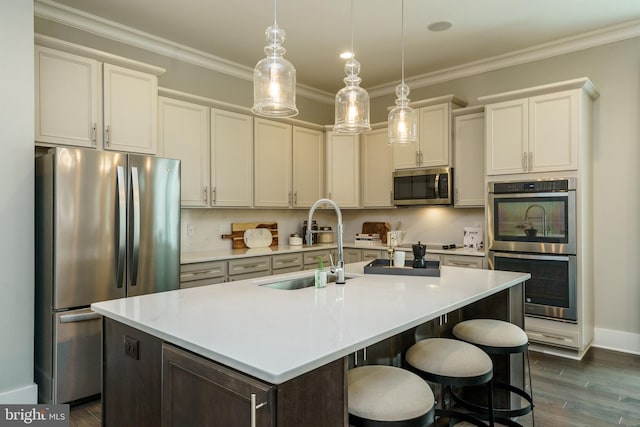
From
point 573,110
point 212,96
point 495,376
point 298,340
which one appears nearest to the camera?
point 298,340

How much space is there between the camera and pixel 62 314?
2.64 metres

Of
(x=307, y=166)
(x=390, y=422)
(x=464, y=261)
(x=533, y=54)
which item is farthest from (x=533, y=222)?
(x=390, y=422)

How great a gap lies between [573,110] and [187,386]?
12.2 feet

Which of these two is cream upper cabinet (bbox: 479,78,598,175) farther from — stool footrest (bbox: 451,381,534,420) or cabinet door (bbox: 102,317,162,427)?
cabinet door (bbox: 102,317,162,427)

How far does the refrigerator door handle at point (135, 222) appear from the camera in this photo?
9.60ft

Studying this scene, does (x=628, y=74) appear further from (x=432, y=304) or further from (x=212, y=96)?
(x=212, y=96)

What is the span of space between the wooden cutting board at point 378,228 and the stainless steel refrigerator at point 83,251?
310cm

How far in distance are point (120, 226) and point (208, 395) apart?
6.48 feet

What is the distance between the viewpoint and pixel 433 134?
4555 mm

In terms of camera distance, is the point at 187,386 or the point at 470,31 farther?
the point at 470,31

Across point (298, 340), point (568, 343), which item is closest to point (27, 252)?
point (298, 340)

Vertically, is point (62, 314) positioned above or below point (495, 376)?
above

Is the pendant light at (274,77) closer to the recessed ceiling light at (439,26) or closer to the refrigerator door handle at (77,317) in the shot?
the refrigerator door handle at (77,317)

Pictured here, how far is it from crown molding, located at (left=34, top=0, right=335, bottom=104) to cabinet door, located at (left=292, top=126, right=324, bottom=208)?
944 millimetres
